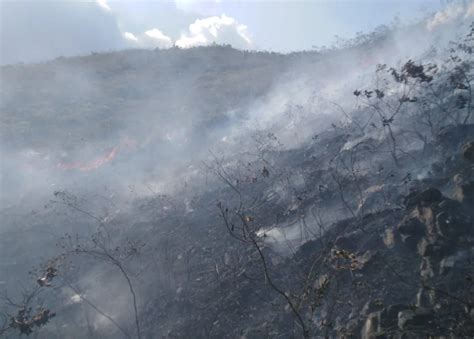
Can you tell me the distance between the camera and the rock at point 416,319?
3.69m

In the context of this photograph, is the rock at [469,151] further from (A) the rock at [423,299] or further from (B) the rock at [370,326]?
(B) the rock at [370,326]

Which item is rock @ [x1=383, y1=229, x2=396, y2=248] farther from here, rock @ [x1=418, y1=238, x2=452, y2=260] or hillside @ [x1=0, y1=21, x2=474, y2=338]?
rock @ [x1=418, y1=238, x2=452, y2=260]

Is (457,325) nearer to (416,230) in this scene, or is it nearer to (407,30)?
(416,230)

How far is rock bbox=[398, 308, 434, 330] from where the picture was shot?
12.1 ft

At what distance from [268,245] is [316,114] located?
6.71m

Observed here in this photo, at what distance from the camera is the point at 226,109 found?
52.8 ft

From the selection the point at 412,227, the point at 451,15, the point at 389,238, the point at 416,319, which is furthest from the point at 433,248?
the point at 451,15

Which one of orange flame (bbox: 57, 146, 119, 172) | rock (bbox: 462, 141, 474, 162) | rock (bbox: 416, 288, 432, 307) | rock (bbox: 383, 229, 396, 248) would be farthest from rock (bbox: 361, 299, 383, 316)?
orange flame (bbox: 57, 146, 119, 172)

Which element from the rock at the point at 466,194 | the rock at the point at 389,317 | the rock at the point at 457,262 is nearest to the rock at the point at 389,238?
the rock at the point at 457,262

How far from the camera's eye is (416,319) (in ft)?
12.2

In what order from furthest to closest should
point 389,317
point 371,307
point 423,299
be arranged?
point 371,307 → point 423,299 → point 389,317

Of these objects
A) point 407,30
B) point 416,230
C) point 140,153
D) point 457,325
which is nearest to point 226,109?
point 140,153

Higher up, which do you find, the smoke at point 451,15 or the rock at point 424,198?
the smoke at point 451,15

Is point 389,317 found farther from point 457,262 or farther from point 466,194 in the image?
point 466,194
